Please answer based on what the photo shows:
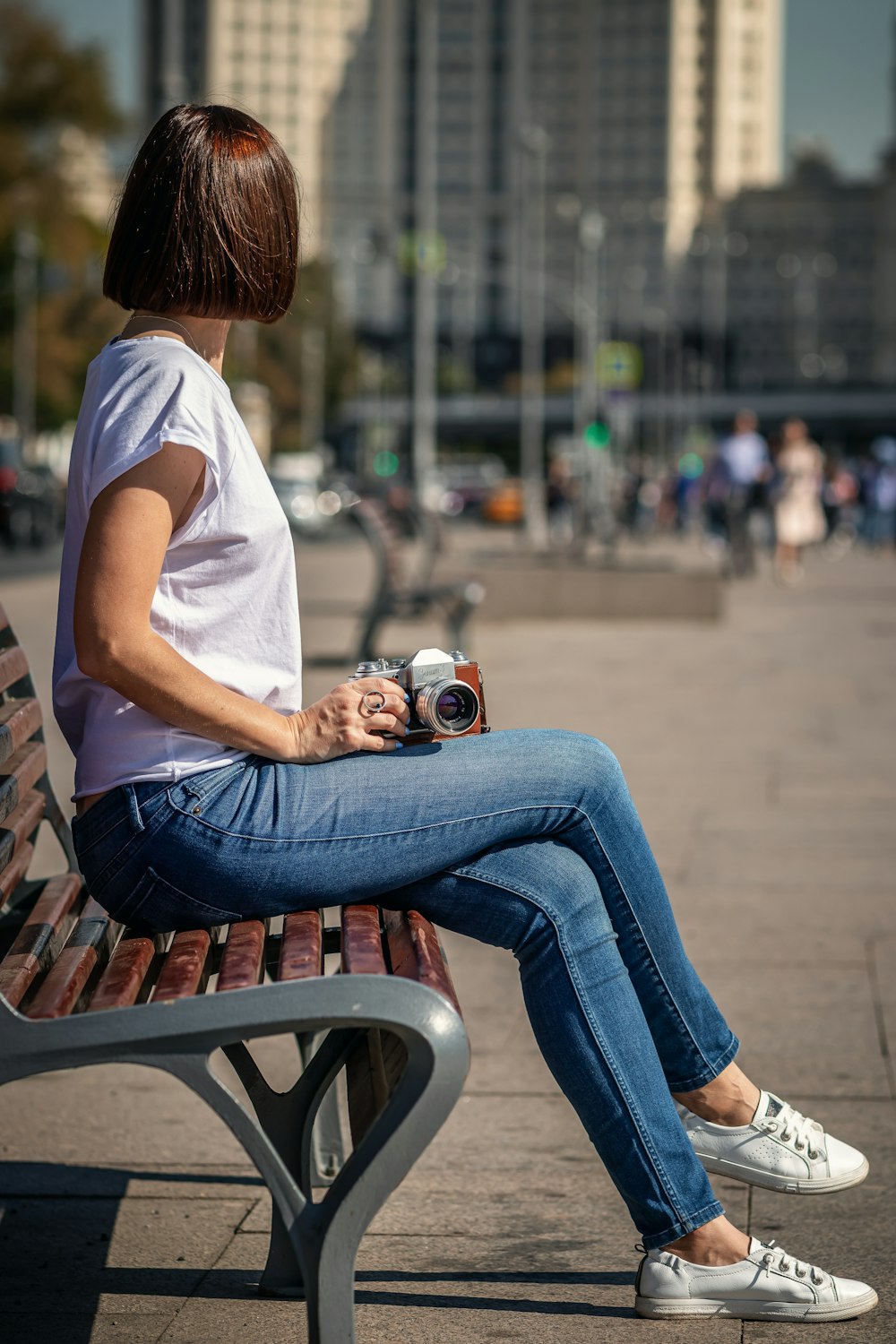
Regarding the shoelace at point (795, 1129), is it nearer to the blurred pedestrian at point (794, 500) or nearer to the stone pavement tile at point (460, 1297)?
the stone pavement tile at point (460, 1297)

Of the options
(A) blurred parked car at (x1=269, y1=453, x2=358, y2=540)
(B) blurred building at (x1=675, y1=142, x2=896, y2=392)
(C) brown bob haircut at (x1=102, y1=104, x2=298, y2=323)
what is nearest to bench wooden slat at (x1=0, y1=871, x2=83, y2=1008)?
(C) brown bob haircut at (x1=102, y1=104, x2=298, y2=323)

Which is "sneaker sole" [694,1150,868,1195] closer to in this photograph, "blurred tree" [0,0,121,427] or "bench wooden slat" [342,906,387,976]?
"bench wooden slat" [342,906,387,976]

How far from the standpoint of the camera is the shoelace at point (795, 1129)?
285 centimetres

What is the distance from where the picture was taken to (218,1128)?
3.53 m

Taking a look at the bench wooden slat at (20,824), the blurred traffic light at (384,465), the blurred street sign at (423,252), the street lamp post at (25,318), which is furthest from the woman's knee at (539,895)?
the blurred traffic light at (384,465)

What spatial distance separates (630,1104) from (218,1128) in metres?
1.27

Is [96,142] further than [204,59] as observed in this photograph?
No

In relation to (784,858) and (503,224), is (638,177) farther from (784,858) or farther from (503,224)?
(784,858)

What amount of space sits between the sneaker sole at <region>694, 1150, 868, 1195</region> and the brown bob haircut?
1.49 m

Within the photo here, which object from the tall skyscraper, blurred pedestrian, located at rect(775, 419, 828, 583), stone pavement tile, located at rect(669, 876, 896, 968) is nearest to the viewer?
stone pavement tile, located at rect(669, 876, 896, 968)

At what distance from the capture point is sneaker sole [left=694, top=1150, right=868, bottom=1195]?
2855mm

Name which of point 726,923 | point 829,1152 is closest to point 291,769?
point 829,1152

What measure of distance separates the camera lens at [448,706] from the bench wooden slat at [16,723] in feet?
2.09

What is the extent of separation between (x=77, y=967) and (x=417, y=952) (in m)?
0.44
